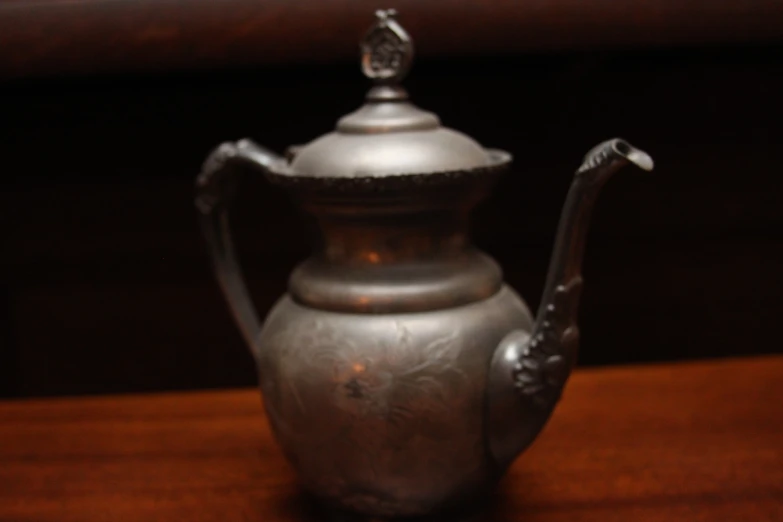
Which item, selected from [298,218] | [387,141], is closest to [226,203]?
[387,141]

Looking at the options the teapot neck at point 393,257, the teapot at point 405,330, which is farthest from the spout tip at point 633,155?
the teapot neck at point 393,257

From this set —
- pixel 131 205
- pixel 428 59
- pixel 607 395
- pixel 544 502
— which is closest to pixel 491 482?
pixel 544 502

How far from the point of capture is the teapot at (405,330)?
1.86 feet

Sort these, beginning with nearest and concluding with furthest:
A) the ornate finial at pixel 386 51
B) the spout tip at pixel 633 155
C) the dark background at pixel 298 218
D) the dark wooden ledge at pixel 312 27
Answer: the spout tip at pixel 633 155 → the ornate finial at pixel 386 51 → the dark wooden ledge at pixel 312 27 → the dark background at pixel 298 218

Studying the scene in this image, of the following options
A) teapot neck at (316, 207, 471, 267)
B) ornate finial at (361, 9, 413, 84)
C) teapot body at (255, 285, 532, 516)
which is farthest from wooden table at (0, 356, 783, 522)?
ornate finial at (361, 9, 413, 84)

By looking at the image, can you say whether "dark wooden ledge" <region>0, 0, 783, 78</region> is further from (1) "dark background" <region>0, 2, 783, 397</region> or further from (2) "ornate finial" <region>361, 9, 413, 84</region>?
(2) "ornate finial" <region>361, 9, 413, 84</region>

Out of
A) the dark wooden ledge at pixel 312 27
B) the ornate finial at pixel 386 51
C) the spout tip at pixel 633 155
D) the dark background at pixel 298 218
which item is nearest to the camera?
the spout tip at pixel 633 155

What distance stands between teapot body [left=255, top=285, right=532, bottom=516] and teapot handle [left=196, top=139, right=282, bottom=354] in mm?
121

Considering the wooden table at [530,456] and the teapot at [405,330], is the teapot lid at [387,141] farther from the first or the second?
the wooden table at [530,456]

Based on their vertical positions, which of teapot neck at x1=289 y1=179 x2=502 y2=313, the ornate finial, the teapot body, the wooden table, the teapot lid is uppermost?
the ornate finial

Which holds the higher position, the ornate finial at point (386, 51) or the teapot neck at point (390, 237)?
the ornate finial at point (386, 51)

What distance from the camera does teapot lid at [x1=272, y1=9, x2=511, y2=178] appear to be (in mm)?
583

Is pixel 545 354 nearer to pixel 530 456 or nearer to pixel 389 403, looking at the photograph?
pixel 389 403

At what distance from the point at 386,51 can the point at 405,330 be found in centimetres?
21
